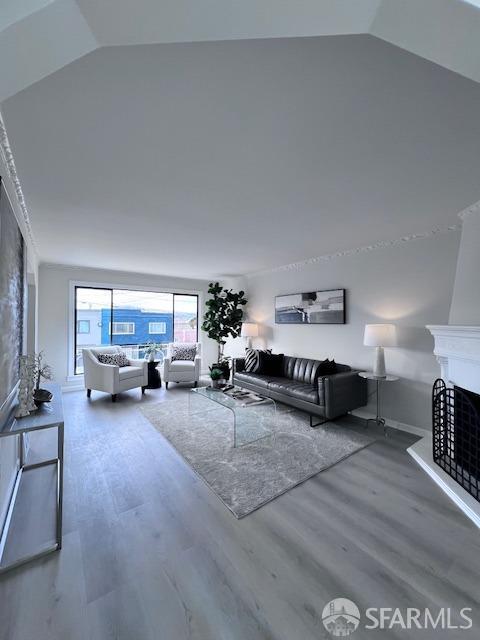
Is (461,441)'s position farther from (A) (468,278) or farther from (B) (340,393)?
(A) (468,278)

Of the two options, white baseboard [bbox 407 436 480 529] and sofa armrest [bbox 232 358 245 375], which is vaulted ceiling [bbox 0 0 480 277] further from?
sofa armrest [bbox 232 358 245 375]

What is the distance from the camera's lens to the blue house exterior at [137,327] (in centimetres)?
598

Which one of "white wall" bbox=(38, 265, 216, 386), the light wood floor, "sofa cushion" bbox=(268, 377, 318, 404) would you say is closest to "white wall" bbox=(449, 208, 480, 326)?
the light wood floor

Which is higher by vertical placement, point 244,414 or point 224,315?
point 224,315

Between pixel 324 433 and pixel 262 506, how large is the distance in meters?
1.54

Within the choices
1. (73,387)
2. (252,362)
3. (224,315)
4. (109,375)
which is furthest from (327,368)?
(73,387)

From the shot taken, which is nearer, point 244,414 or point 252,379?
point 244,414

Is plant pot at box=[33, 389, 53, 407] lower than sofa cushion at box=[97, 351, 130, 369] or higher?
higher

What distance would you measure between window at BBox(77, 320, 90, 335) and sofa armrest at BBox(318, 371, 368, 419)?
4883mm

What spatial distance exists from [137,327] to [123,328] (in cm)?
34

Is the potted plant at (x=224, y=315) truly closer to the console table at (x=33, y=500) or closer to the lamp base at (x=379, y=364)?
the lamp base at (x=379, y=364)

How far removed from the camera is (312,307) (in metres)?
4.66

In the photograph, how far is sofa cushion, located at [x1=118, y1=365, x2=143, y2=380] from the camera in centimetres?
465

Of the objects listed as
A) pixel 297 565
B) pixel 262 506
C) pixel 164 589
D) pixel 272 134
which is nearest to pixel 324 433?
pixel 262 506
